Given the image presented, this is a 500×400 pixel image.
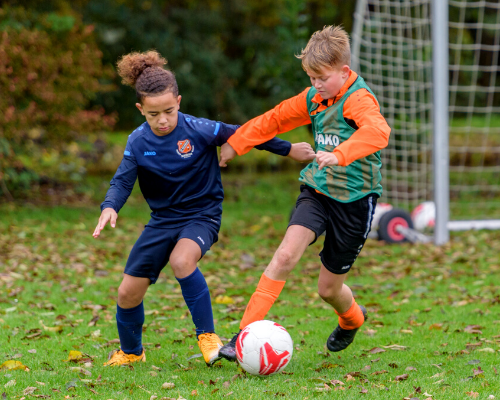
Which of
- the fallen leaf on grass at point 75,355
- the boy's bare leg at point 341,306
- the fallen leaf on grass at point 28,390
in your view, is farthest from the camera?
the fallen leaf on grass at point 75,355

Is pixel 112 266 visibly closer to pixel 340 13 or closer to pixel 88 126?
pixel 88 126

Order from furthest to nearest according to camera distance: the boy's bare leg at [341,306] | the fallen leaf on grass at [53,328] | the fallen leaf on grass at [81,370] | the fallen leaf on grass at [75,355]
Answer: the fallen leaf on grass at [53,328] < the fallen leaf on grass at [75,355] < the boy's bare leg at [341,306] < the fallen leaf on grass at [81,370]

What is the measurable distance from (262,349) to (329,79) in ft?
5.44

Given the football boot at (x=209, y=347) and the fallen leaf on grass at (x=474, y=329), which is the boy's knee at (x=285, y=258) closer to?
the football boot at (x=209, y=347)

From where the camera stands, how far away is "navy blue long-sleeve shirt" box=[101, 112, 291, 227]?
13.2 feet

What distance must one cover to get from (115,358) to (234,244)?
4.84 meters

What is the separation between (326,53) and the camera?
371 centimetres

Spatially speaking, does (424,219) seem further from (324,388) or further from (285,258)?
(324,388)

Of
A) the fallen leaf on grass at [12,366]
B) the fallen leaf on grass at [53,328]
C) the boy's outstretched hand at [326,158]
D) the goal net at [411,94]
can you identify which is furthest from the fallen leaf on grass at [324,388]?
the goal net at [411,94]

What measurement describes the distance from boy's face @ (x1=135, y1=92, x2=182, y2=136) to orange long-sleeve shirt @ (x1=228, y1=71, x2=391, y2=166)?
43cm

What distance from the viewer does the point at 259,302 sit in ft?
12.5

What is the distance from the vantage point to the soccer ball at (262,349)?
363 centimetres

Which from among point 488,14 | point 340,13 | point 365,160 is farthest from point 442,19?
point 488,14

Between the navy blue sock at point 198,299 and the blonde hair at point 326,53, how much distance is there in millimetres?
1468
